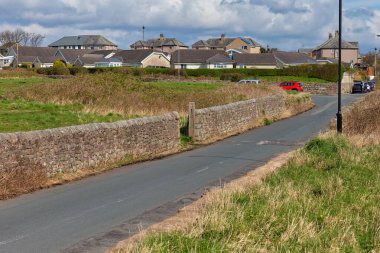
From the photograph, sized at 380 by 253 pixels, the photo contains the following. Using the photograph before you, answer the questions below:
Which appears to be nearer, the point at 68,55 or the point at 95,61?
the point at 95,61

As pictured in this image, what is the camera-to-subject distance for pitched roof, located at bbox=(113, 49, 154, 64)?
115m

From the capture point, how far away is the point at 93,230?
9102 mm

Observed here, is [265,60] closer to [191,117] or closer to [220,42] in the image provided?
[220,42]

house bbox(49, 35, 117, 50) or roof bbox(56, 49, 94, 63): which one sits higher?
house bbox(49, 35, 117, 50)

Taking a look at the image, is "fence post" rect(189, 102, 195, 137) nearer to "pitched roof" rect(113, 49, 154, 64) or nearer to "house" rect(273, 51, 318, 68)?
"pitched roof" rect(113, 49, 154, 64)

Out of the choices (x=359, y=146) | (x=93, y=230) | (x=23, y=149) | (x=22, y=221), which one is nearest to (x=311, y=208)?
(x=93, y=230)

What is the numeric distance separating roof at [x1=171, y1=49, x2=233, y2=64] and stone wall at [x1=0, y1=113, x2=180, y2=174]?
92.4 metres

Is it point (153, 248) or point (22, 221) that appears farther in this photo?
point (22, 221)

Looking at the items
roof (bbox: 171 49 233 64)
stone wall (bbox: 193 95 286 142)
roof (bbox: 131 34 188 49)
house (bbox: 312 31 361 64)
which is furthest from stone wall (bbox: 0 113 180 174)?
roof (bbox: 131 34 188 49)

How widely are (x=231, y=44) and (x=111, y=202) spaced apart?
14777cm

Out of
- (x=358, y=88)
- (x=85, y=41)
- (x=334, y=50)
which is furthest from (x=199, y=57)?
(x=85, y=41)

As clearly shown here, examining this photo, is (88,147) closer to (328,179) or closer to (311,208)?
(328,179)

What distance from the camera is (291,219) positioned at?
884 centimetres

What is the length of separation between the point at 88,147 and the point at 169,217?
629cm
